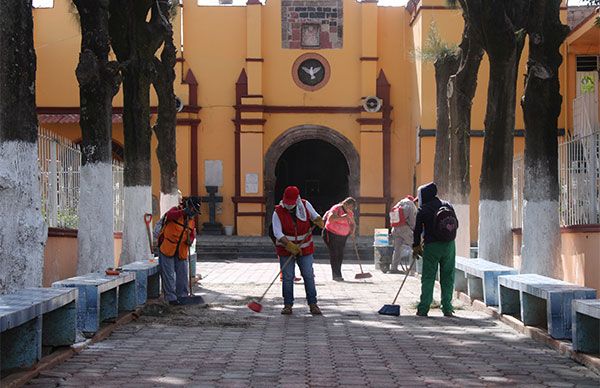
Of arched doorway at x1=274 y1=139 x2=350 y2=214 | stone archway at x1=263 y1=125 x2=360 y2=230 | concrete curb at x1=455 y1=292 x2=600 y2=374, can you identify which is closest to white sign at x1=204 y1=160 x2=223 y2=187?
stone archway at x1=263 y1=125 x2=360 y2=230

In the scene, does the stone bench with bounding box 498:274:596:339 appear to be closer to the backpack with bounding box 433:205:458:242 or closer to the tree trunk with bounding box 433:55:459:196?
the backpack with bounding box 433:205:458:242

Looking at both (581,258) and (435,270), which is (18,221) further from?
(581,258)

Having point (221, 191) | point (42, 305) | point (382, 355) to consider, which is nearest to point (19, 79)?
point (42, 305)

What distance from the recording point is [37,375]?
25.8ft

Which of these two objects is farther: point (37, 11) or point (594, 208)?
point (37, 11)

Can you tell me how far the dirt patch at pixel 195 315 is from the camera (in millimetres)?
11758

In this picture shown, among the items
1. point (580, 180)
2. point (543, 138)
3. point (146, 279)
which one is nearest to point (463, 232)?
point (580, 180)

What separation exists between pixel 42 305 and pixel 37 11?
2595 centimetres

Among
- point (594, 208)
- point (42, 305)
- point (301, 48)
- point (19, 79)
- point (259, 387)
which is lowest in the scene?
point (259, 387)

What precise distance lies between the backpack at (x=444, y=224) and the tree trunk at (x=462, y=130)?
204 inches

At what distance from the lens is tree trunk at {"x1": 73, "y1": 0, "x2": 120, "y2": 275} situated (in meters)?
12.6

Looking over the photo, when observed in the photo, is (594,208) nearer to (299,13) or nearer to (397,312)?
(397,312)

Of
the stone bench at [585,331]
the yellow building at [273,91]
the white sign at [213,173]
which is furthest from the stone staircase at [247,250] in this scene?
the stone bench at [585,331]

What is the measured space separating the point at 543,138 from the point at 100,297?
514 cm
